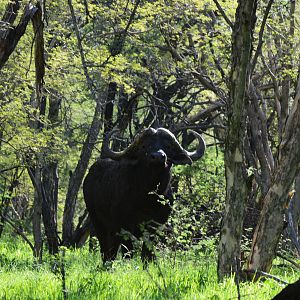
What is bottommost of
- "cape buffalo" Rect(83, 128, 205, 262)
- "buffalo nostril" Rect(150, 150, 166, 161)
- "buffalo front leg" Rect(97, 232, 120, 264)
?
"buffalo front leg" Rect(97, 232, 120, 264)

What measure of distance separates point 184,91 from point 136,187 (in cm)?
796

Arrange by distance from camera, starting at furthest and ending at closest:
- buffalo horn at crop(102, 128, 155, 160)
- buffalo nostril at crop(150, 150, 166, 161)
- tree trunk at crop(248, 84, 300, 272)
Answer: buffalo horn at crop(102, 128, 155, 160), buffalo nostril at crop(150, 150, 166, 161), tree trunk at crop(248, 84, 300, 272)

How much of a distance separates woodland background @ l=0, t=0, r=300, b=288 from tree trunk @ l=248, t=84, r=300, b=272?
0.01 meters

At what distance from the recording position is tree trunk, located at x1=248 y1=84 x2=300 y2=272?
291 inches

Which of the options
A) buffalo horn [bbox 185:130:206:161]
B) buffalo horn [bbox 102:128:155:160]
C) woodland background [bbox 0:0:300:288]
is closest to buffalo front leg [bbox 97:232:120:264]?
woodland background [bbox 0:0:300:288]

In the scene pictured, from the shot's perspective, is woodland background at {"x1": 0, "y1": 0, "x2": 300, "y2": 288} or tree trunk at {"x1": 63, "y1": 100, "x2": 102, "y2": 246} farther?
tree trunk at {"x1": 63, "y1": 100, "x2": 102, "y2": 246}

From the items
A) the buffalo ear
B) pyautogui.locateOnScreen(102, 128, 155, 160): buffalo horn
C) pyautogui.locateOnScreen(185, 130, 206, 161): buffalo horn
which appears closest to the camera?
pyautogui.locateOnScreen(102, 128, 155, 160): buffalo horn

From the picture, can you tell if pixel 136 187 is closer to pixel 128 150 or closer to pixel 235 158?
pixel 128 150

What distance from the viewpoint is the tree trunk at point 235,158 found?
6801 millimetres

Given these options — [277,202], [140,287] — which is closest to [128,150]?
[277,202]

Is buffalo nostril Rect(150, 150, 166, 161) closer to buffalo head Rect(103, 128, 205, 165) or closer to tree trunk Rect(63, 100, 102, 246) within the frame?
buffalo head Rect(103, 128, 205, 165)

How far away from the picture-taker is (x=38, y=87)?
23.7ft

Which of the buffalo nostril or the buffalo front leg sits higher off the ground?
the buffalo nostril

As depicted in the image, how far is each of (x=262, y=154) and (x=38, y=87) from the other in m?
7.38
